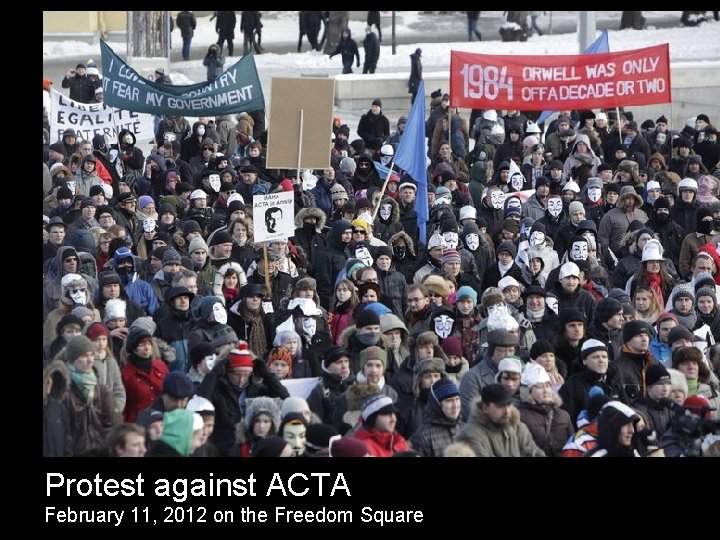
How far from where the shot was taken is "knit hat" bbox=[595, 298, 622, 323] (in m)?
10.9

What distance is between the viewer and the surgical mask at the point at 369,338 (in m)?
10.3

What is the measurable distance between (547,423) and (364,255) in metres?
3.98

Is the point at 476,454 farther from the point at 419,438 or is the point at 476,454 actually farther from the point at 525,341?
the point at 525,341

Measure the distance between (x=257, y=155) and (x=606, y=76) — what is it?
3637 mm

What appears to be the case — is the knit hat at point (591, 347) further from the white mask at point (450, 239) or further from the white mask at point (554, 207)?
the white mask at point (554, 207)

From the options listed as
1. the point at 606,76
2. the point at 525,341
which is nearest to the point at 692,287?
the point at 525,341

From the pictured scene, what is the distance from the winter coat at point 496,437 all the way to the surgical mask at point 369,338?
1918 mm

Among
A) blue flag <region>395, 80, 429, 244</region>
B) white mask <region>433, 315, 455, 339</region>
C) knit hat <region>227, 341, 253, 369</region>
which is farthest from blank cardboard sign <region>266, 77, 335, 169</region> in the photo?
knit hat <region>227, 341, 253, 369</region>

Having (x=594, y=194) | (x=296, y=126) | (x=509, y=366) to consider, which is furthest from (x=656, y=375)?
(x=594, y=194)

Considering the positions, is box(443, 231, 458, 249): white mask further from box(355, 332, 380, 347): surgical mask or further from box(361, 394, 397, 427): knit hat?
box(361, 394, 397, 427): knit hat

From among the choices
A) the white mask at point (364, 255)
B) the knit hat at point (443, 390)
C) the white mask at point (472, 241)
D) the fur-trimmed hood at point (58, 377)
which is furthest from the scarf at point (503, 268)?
the fur-trimmed hood at point (58, 377)

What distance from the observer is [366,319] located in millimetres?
10414

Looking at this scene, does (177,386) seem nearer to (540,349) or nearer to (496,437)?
(496,437)

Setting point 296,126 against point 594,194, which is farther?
point 594,194
